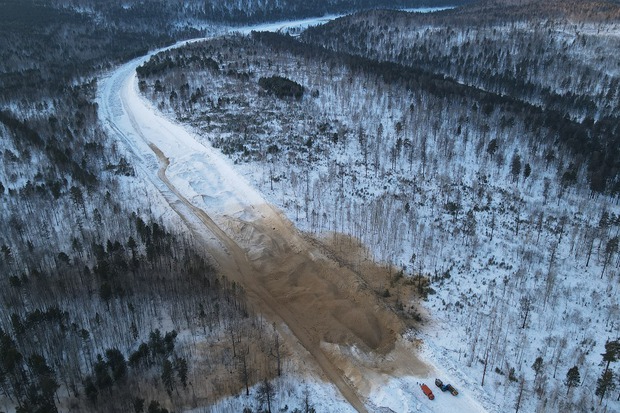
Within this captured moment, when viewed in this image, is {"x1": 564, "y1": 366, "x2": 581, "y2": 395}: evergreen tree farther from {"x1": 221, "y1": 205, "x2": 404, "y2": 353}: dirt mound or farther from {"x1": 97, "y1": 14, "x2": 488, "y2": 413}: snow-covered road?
{"x1": 221, "y1": 205, "x2": 404, "y2": 353}: dirt mound

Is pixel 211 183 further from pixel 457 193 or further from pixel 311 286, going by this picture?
pixel 457 193

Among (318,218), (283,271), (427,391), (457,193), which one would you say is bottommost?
(427,391)

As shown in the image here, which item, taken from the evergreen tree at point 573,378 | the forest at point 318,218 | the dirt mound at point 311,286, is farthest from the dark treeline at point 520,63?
the dirt mound at point 311,286

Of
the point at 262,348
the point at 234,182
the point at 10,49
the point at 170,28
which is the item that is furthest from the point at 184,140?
the point at 170,28

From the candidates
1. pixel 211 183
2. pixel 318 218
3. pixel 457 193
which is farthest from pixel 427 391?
pixel 211 183

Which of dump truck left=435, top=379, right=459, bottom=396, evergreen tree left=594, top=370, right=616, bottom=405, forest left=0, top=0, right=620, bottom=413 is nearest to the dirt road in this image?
dump truck left=435, top=379, right=459, bottom=396

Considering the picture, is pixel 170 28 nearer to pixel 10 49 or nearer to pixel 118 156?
pixel 10 49

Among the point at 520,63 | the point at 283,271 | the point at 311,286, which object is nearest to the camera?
the point at 311,286

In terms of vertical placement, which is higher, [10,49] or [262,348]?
[10,49]
